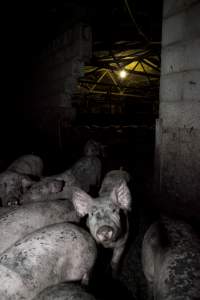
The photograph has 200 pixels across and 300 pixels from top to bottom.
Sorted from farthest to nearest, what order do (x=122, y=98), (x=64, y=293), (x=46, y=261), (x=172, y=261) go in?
(x=122, y=98) → (x=172, y=261) → (x=46, y=261) → (x=64, y=293)

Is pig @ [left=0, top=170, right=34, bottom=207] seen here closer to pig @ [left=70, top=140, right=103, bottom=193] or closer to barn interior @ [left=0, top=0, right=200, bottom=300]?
pig @ [left=70, top=140, right=103, bottom=193]

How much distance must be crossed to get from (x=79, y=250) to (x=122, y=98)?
7.52 metres

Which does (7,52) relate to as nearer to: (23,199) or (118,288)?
(23,199)

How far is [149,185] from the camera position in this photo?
4871 mm

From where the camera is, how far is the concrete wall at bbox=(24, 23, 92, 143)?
6.69 metres

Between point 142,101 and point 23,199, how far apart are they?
7.34m

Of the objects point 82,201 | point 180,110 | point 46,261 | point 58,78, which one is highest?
point 58,78

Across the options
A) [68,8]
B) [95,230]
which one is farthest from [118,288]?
[68,8]

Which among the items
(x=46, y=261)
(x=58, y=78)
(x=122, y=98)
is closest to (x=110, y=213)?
(x=46, y=261)

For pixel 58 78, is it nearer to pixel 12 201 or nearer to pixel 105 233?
pixel 12 201

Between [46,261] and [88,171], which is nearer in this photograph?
[46,261]

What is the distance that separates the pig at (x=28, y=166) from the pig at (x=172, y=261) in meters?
2.97

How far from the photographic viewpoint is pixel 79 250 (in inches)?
97.1

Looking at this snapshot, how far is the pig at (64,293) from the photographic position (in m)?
1.99
